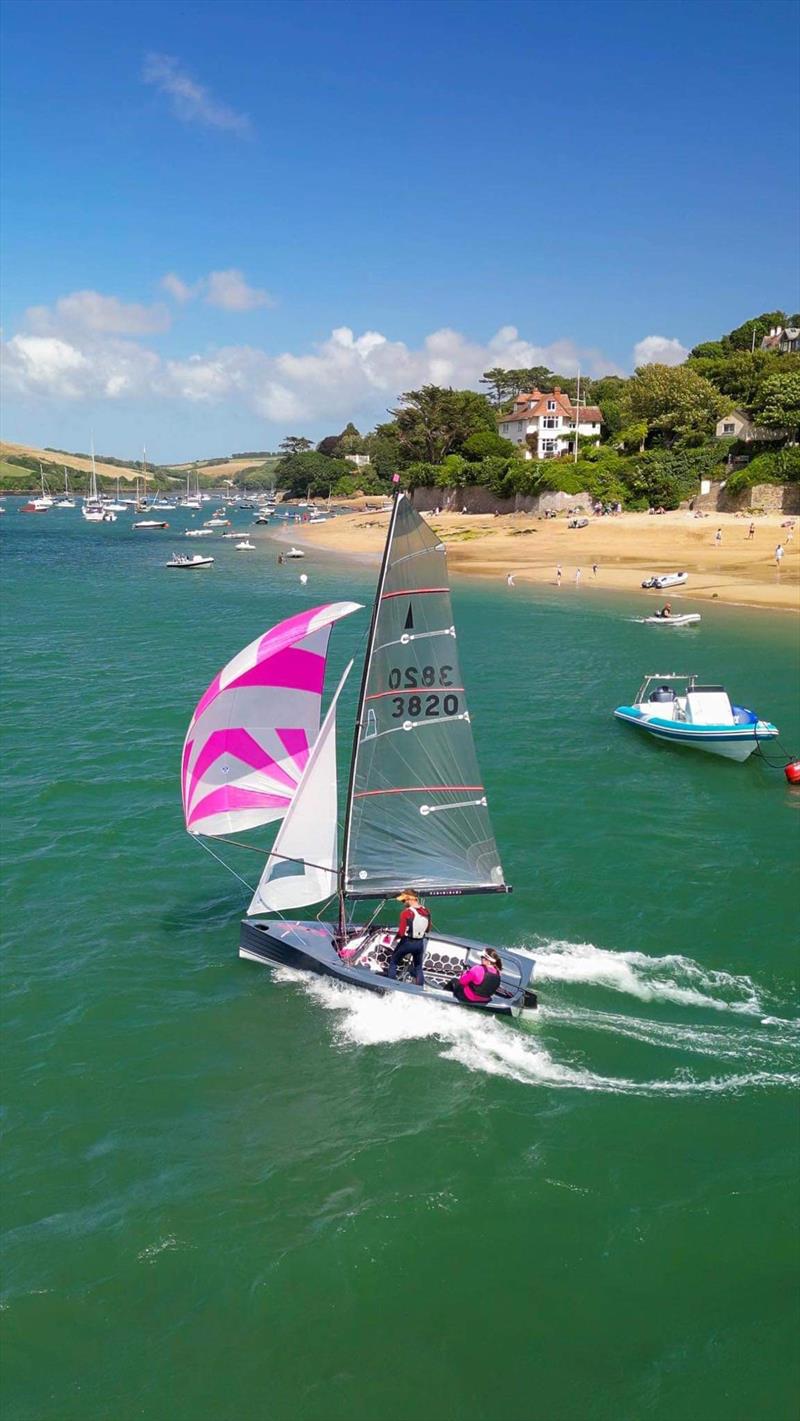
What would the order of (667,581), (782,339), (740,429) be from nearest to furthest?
(667,581) < (740,429) < (782,339)

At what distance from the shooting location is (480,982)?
17.5m

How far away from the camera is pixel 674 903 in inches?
912

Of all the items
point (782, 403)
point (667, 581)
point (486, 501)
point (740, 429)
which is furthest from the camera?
point (486, 501)

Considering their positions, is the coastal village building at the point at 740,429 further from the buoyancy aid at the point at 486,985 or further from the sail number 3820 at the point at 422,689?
the buoyancy aid at the point at 486,985

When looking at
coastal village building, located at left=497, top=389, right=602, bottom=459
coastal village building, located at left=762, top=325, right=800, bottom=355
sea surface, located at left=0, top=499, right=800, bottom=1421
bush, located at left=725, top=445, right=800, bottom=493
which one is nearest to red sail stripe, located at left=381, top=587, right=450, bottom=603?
sea surface, located at left=0, top=499, right=800, bottom=1421

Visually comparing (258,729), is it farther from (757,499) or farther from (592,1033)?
(757,499)

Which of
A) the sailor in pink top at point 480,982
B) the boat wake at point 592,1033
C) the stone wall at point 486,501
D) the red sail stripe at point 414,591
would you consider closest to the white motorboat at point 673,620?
the boat wake at point 592,1033

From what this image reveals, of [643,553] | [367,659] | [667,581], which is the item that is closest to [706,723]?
[367,659]

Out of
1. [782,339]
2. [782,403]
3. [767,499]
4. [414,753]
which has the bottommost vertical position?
[414,753]

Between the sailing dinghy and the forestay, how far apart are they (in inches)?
1.2

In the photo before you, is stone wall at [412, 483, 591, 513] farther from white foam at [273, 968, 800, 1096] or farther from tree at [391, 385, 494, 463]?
white foam at [273, 968, 800, 1096]

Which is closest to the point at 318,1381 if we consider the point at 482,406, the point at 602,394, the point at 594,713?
the point at 594,713

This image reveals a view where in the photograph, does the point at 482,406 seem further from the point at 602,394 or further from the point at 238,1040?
the point at 238,1040

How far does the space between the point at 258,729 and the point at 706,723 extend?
2107cm
